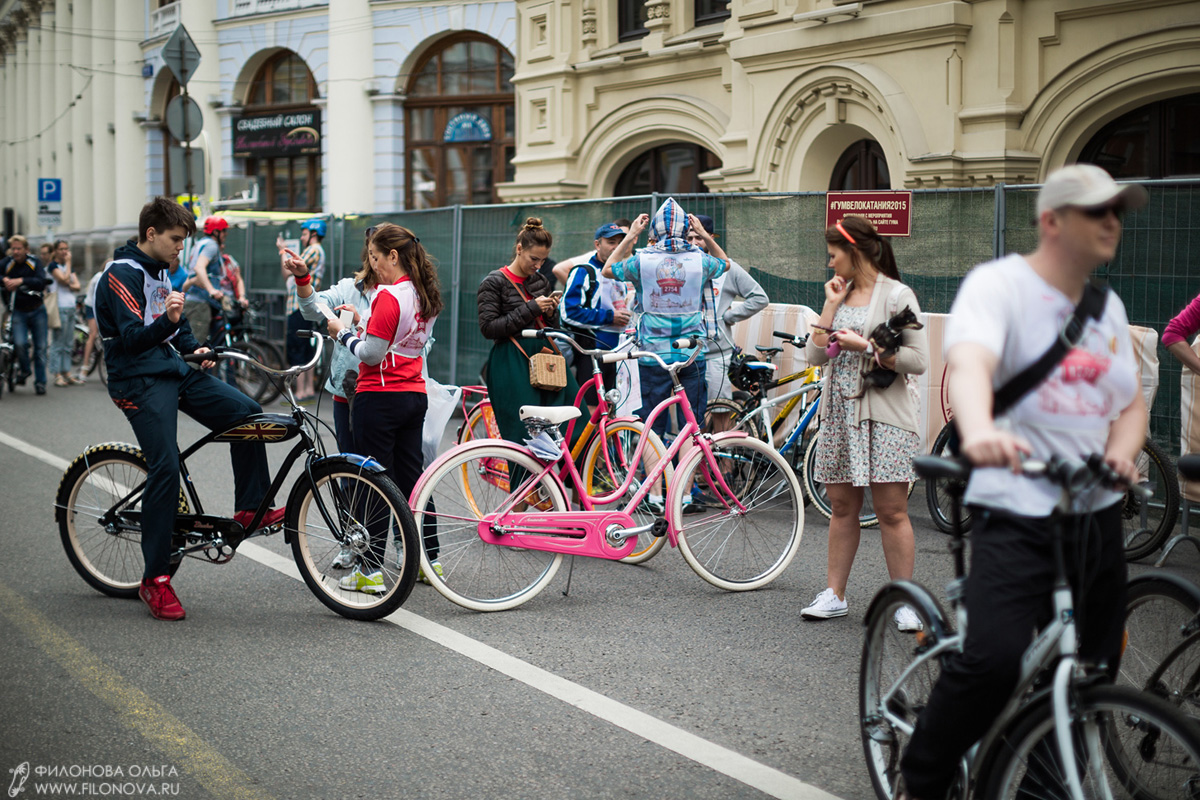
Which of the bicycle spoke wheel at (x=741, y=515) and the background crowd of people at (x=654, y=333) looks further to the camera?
the bicycle spoke wheel at (x=741, y=515)

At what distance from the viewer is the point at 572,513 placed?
6105 millimetres

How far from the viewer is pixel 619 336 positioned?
8688 millimetres

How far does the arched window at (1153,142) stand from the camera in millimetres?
11734

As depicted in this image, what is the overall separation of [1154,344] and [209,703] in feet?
18.9

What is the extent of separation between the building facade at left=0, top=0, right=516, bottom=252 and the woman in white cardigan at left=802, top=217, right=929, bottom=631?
2094 centimetres

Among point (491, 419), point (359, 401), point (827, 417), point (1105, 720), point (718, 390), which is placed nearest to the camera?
point (1105, 720)

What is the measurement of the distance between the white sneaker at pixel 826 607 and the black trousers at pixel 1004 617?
2.68 meters

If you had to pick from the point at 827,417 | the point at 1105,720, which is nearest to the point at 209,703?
the point at 827,417

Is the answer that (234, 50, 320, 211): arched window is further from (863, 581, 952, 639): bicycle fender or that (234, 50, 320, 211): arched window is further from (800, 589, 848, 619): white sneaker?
(863, 581, 952, 639): bicycle fender

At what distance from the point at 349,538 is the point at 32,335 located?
1166 centimetres

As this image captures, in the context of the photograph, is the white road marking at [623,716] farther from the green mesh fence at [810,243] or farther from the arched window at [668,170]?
the arched window at [668,170]

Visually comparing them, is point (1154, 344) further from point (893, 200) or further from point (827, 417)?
point (827, 417)

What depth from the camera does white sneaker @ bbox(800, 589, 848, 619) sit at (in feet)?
19.2

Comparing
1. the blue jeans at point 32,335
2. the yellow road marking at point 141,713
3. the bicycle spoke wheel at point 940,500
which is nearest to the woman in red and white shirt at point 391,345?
the yellow road marking at point 141,713
